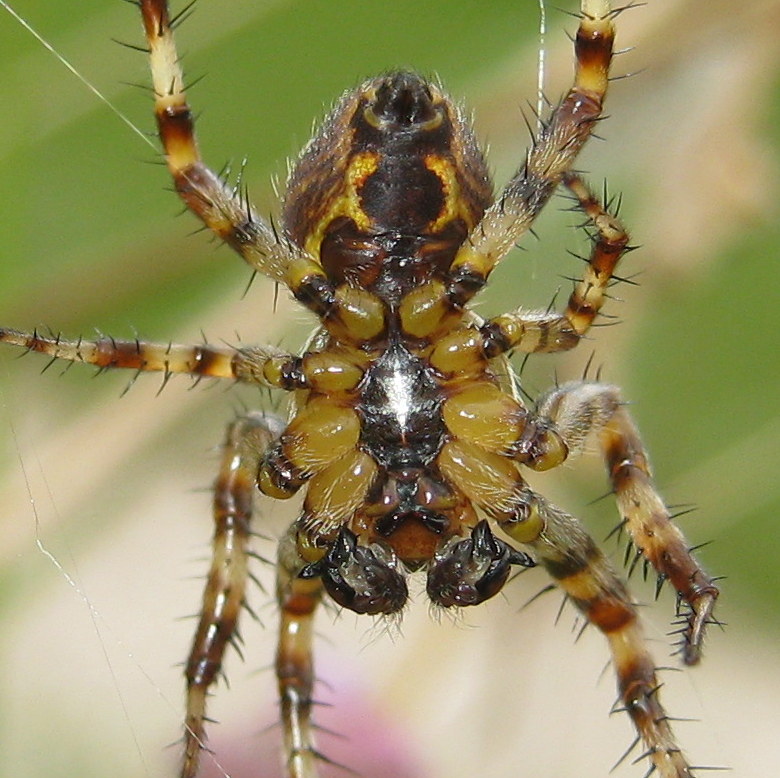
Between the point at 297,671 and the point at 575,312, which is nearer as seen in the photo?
the point at 575,312

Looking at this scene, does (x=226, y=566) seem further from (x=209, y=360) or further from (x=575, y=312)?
(x=575, y=312)

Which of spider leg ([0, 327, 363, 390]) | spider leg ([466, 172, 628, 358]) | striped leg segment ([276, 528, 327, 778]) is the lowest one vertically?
striped leg segment ([276, 528, 327, 778])

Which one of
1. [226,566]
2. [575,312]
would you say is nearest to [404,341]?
[575,312]

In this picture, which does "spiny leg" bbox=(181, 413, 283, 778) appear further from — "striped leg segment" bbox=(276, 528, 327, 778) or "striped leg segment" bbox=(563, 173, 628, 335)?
"striped leg segment" bbox=(563, 173, 628, 335)

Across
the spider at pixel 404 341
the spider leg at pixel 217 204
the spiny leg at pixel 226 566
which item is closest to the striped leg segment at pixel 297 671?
the spiny leg at pixel 226 566

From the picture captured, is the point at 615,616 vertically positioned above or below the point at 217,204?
below

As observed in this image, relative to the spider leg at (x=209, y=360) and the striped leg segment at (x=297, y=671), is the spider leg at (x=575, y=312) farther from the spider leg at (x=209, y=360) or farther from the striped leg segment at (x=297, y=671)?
the striped leg segment at (x=297, y=671)

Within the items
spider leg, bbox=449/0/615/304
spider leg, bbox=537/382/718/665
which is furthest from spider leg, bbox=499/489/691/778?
spider leg, bbox=449/0/615/304
